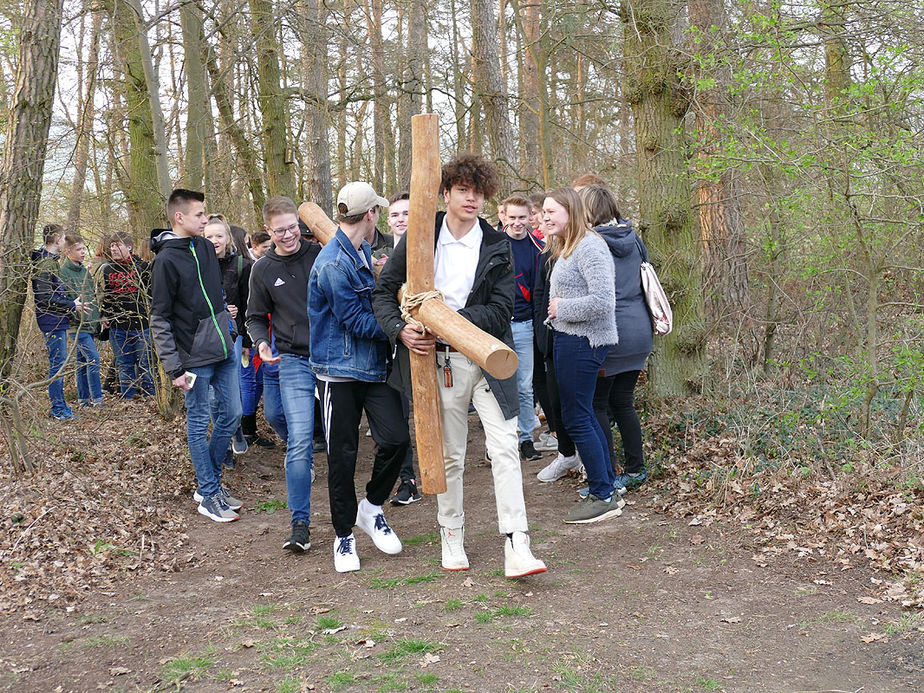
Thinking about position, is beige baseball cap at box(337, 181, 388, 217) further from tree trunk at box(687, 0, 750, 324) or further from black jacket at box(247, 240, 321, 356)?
tree trunk at box(687, 0, 750, 324)

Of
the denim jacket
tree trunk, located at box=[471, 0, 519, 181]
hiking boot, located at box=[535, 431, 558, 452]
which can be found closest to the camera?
the denim jacket

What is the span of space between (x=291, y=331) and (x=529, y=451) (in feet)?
9.16

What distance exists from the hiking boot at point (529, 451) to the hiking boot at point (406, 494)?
1.36 meters

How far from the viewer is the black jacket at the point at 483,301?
4641 mm

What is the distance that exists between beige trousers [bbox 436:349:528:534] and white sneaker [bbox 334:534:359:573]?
0.70 metres

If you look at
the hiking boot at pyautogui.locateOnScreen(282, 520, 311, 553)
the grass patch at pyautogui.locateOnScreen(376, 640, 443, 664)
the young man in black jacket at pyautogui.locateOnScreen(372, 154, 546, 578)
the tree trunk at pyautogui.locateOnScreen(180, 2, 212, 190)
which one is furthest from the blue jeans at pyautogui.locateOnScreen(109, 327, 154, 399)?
the grass patch at pyautogui.locateOnScreen(376, 640, 443, 664)

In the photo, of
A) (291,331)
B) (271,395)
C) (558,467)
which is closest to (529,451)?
(558,467)

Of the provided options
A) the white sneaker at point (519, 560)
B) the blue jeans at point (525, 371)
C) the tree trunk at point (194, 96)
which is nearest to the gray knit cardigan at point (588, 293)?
the white sneaker at point (519, 560)

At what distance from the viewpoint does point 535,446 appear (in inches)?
311

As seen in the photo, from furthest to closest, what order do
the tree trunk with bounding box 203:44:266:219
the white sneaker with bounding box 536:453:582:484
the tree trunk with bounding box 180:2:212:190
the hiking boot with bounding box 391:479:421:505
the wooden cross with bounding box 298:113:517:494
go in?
the tree trunk with bounding box 203:44:266:219
the tree trunk with bounding box 180:2:212:190
the white sneaker with bounding box 536:453:582:484
the hiking boot with bounding box 391:479:421:505
the wooden cross with bounding box 298:113:517:494

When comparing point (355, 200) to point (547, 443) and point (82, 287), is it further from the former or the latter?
point (82, 287)

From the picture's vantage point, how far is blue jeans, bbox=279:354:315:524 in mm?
5551

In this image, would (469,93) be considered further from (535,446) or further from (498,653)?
(498,653)

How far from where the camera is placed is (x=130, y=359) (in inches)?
380
